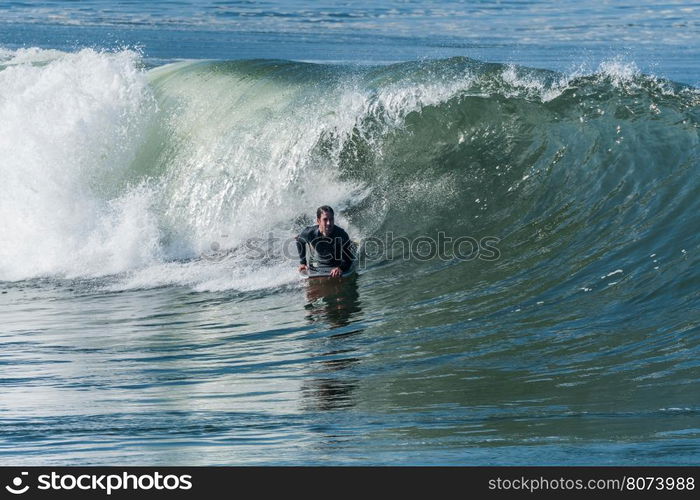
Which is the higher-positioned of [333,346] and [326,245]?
[326,245]

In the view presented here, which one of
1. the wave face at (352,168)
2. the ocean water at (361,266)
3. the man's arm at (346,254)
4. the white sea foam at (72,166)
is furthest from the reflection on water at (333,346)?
the white sea foam at (72,166)

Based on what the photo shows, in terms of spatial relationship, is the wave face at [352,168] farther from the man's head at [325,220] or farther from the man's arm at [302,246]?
the man's head at [325,220]

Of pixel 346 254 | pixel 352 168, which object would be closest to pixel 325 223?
pixel 346 254

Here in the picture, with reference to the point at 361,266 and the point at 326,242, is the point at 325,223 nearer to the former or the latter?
the point at 326,242

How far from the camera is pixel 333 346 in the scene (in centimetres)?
813

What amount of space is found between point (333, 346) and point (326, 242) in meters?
2.52

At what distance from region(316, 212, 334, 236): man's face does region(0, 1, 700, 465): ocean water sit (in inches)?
22.5

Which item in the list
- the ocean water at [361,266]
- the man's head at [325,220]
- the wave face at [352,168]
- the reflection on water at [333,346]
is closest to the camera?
the ocean water at [361,266]

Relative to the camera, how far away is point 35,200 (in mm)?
14406

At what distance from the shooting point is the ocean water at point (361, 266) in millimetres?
5844

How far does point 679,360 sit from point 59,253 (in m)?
8.66

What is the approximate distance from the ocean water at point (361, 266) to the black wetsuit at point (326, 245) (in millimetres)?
284

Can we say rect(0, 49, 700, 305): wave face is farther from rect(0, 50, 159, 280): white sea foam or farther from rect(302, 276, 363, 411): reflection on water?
rect(302, 276, 363, 411): reflection on water

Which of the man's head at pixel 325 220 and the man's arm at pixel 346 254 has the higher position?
the man's head at pixel 325 220
